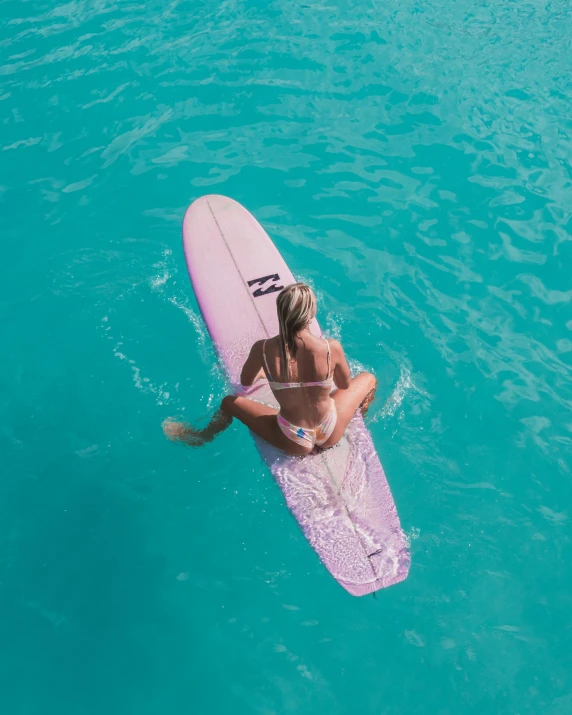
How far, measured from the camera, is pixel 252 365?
14.5ft

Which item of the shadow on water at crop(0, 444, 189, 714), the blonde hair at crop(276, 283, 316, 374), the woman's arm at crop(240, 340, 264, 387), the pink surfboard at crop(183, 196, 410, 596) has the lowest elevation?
the shadow on water at crop(0, 444, 189, 714)

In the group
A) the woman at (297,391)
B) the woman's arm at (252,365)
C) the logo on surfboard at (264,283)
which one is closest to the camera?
the woman at (297,391)

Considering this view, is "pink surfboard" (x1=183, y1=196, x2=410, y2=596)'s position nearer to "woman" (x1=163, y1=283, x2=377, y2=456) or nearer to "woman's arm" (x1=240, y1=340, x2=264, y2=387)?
"woman" (x1=163, y1=283, x2=377, y2=456)

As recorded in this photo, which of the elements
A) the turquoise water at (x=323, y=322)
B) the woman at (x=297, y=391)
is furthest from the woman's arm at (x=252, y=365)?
the turquoise water at (x=323, y=322)

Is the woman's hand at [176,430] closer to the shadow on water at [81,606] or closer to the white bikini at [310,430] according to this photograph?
the shadow on water at [81,606]

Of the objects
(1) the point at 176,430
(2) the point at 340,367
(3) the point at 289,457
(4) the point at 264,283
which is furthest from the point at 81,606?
(4) the point at 264,283

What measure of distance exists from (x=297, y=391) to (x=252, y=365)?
46cm

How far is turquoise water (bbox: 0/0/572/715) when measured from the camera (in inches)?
164

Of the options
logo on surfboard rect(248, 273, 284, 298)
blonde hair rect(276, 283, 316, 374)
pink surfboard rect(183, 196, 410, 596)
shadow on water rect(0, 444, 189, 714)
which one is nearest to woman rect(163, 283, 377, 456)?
blonde hair rect(276, 283, 316, 374)

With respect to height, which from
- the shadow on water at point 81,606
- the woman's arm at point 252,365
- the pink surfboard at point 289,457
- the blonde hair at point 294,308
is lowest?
the shadow on water at point 81,606

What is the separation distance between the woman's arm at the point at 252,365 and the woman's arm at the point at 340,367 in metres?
0.50

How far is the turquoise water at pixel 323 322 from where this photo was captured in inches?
164

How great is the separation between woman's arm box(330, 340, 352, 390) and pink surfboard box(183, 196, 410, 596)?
506mm

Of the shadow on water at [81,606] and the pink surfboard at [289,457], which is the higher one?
the pink surfboard at [289,457]
